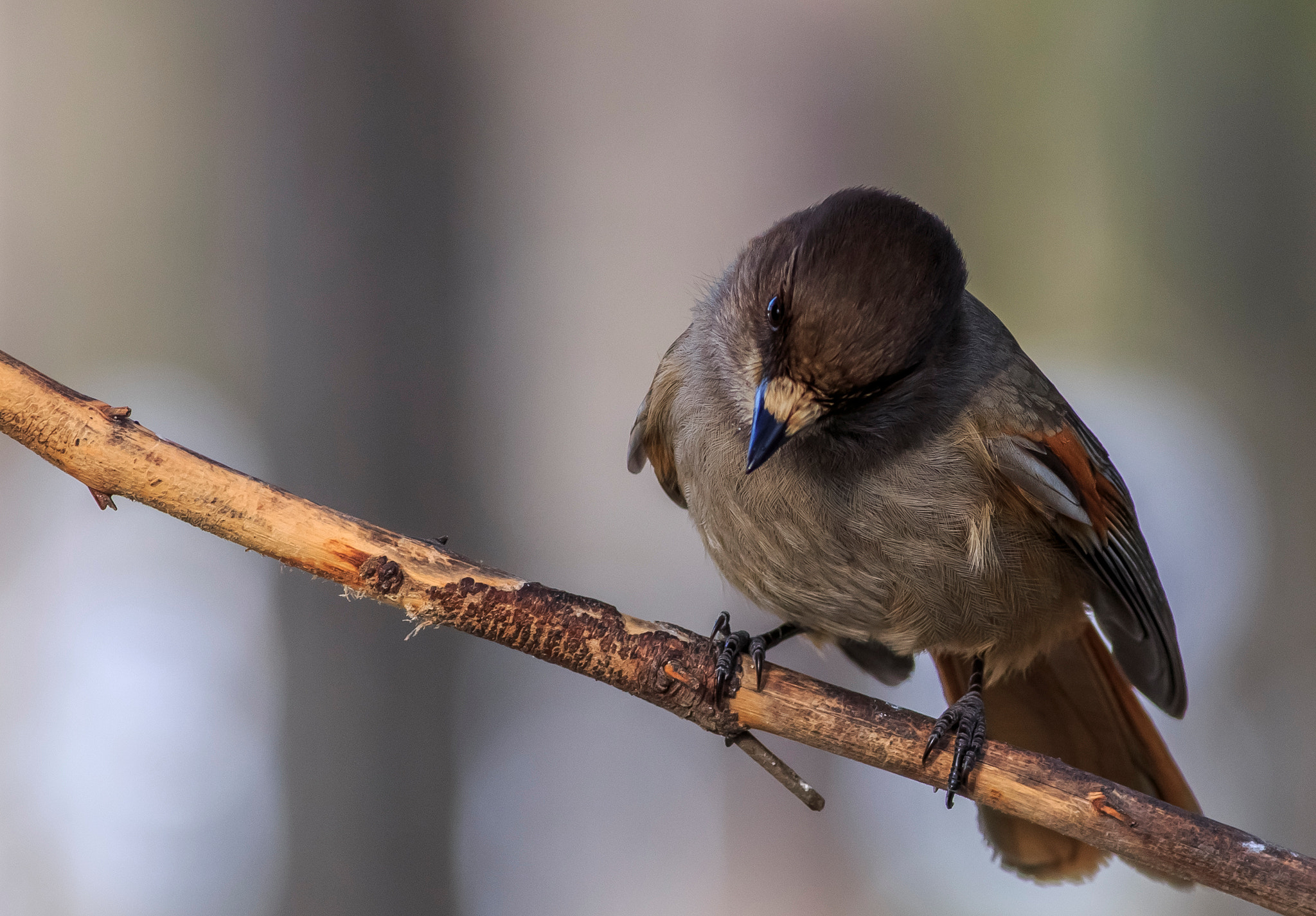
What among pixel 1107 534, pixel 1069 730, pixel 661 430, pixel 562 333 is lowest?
pixel 1069 730

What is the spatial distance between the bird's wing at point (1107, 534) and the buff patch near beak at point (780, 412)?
436mm

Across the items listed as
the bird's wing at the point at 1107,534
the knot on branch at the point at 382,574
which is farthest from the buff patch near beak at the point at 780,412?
the knot on branch at the point at 382,574

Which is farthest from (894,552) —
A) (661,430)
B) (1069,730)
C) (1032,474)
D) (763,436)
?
(1069,730)

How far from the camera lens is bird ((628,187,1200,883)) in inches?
62.5

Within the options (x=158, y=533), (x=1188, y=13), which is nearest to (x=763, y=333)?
(x=158, y=533)

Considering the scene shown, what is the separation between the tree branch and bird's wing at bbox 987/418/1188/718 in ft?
1.60

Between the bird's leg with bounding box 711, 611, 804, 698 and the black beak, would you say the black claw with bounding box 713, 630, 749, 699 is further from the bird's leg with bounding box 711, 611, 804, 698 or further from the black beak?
the black beak

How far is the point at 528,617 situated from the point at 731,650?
41cm

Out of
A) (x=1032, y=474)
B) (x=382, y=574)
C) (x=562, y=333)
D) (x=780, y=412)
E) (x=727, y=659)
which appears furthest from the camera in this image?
(x=562, y=333)

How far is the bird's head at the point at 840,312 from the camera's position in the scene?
154 centimetres

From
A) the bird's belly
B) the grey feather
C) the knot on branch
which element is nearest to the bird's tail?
the bird's belly

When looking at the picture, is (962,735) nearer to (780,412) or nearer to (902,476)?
(902,476)

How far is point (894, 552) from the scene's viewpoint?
1.77 meters

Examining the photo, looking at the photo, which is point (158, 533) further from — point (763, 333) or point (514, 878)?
point (763, 333)
